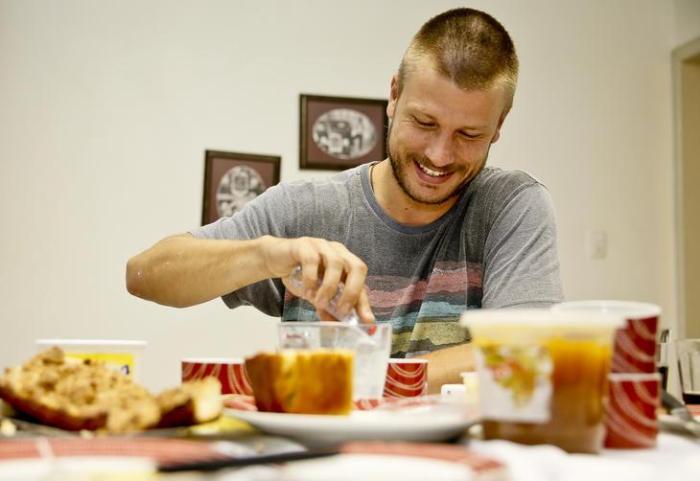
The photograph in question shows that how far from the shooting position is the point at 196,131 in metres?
2.88

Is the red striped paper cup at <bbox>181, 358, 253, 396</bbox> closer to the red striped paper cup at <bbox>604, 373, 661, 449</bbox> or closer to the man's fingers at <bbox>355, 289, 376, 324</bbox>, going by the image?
the man's fingers at <bbox>355, 289, 376, 324</bbox>

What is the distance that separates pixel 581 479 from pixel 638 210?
9.77ft

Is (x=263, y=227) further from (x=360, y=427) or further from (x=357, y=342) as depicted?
(x=360, y=427)

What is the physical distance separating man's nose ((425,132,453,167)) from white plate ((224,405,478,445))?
937 mm

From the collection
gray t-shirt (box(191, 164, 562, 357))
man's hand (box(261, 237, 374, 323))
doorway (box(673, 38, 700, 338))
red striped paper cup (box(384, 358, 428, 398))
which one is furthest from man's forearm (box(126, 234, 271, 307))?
doorway (box(673, 38, 700, 338))

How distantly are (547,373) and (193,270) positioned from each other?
38.3 inches

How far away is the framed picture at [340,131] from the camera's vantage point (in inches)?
117

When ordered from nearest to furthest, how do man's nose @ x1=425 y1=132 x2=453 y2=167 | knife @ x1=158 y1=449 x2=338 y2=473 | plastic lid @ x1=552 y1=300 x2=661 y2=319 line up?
1. knife @ x1=158 y1=449 x2=338 y2=473
2. plastic lid @ x1=552 y1=300 x2=661 y2=319
3. man's nose @ x1=425 y1=132 x2=453 y2=167

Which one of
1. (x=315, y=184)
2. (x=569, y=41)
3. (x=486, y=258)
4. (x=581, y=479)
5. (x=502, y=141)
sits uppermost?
(x=569, y=41)

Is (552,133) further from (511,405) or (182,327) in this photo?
(511,405)

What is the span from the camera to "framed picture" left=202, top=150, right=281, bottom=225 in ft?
9.40

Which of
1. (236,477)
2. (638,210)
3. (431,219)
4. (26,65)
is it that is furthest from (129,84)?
(236,477)

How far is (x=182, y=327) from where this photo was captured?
2.81 meters

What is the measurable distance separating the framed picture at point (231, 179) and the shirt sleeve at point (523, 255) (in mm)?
1417
